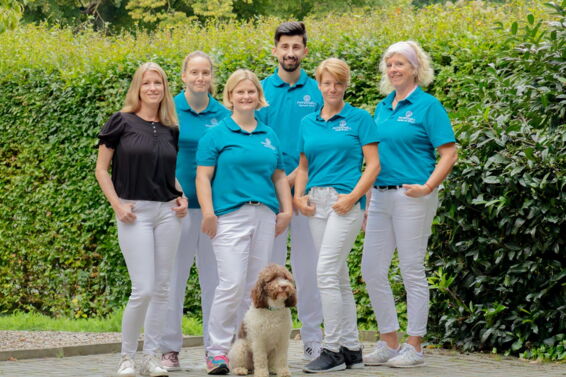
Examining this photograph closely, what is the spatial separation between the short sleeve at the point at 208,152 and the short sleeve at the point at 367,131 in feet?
3.52

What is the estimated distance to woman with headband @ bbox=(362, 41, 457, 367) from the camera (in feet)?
24.3

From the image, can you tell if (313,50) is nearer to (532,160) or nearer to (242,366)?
(532,160)

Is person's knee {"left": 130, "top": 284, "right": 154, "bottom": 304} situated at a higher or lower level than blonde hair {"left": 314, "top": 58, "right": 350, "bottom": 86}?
lower

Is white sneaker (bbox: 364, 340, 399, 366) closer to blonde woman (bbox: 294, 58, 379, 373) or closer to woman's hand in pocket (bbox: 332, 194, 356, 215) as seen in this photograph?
blonde woman (bbox: 294, 58, 379, 373)

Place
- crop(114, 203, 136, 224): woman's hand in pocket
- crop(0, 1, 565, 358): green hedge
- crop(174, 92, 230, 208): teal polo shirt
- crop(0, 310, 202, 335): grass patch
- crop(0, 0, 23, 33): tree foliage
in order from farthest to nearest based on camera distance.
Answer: crop(0, 310, 202, 335): grass patch → crop(0, 0, 23, 33): tree foliage → crop(0, 1, 565, 358): green hedge → crop(174, 92, 230, 208): teal polo shirt → crop(114, 203, 136, 224): woman's hand in pocket

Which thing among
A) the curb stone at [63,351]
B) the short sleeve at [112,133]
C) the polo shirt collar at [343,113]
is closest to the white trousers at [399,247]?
the polo shirt collar at [343,113]

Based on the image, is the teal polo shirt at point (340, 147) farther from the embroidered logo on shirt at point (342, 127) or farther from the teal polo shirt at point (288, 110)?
the teal polo shirt at point (288, 110)

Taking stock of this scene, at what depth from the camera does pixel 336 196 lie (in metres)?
7.31

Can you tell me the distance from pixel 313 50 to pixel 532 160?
3.29 metres

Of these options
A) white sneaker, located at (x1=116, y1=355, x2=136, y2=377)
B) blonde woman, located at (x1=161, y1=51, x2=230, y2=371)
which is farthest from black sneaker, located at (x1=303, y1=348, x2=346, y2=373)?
white sneaker, located at (x1=116, y1=355, x2=136, y2=377)

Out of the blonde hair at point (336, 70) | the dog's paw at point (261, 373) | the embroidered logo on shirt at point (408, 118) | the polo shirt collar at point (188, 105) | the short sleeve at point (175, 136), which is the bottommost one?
the dog's paw at point (261, 373)

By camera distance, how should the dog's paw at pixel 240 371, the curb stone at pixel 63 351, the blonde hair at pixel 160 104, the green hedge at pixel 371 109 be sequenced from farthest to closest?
1. the curb stone at pixel 63 351
2. the green hedge at pixel 371 109
3. the blonde hair at pixel 160 104
4. the dog's paw at pixel 240 371

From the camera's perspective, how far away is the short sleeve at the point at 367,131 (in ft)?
24.0

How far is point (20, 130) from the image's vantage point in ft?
42.3
